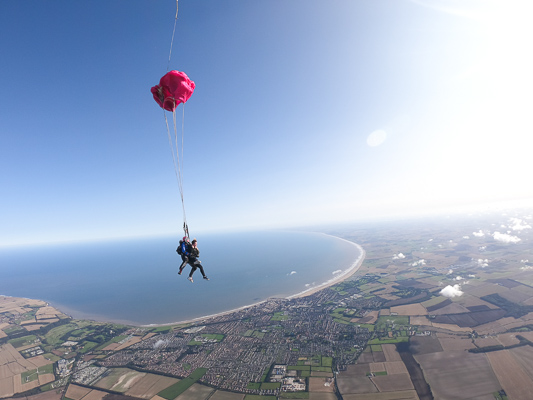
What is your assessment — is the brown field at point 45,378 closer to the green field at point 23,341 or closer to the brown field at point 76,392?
the brown field at point 76,392

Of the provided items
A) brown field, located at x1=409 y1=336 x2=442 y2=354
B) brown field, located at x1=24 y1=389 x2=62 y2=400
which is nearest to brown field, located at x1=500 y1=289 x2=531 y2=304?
brown field, located at x1=409 y1=336 x2=442 y2=354

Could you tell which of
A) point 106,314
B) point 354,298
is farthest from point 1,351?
point 354,298

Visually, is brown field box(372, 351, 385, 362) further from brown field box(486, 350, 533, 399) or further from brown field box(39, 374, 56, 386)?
brown field box(39, 374, 56, 386)

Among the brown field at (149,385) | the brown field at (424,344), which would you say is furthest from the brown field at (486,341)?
the brown field at (149,385)

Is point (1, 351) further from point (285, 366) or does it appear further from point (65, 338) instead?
point (285, 366)

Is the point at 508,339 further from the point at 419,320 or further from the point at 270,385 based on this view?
the point at 270,385

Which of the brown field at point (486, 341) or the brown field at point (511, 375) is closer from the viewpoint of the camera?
the brown field at point (511, 375)
